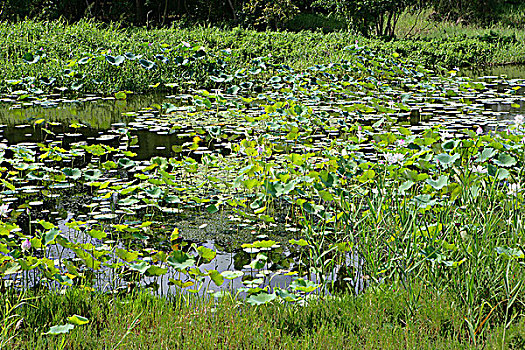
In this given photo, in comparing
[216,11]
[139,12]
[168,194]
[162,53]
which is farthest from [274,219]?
[216,11]

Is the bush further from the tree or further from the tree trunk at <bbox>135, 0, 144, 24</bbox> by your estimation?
the tree trunk at <bbox>135, 0, 144, 24</bbox>

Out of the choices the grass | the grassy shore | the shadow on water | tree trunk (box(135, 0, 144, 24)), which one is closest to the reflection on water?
the grassy shore

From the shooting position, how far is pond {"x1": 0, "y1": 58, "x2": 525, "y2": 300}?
133 inches

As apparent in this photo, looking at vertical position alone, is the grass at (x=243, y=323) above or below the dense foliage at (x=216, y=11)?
below

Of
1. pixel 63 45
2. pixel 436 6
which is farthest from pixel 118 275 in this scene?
pixel 436 6

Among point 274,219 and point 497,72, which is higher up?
point 497,72

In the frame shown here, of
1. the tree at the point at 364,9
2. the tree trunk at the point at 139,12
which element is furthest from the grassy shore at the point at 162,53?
the tree trunk at the point at 139,12

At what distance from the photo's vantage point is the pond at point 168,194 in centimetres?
337

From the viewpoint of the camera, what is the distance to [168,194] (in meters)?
4.60

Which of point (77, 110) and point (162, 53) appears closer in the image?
point (77, 110)

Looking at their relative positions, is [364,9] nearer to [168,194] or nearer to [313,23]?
[313,23]

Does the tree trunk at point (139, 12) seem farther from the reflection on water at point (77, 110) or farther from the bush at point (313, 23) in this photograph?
the reflection on water at point (77, 110)

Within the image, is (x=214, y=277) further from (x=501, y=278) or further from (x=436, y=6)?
(x=436, y=6)

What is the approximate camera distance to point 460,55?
48.2 feet
